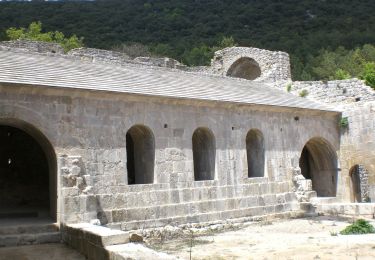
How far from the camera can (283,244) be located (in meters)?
9.08

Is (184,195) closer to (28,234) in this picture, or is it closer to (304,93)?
(28,234)

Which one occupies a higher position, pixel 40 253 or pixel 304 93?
pixel 304 93

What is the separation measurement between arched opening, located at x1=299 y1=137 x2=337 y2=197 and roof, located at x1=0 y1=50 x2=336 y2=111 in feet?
5.16

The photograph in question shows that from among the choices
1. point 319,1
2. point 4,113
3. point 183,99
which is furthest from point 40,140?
point 319,1

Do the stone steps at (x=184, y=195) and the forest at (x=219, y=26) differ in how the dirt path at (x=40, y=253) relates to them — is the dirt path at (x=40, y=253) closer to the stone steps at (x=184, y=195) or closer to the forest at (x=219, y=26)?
the stone steps at (x=184, y=195)

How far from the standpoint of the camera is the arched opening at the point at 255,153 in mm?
14523

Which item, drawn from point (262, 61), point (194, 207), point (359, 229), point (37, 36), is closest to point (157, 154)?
point (194, 207)

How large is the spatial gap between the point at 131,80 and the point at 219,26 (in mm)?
42754

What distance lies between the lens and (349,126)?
55.7 feet

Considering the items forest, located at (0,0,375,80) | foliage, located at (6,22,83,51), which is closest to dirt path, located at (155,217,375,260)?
forest, located at (0,0,375,80)

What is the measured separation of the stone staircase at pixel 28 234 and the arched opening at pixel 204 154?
5.05m

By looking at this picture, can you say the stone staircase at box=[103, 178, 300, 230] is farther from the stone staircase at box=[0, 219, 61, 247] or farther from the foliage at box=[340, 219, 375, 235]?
the foliage at box=[340, 219, 375, 235]

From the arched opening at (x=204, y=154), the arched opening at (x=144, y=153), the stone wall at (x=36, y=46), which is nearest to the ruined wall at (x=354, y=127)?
the arched opening at (x=204, y=154)

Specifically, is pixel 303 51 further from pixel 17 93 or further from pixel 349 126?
pixel 17 93
